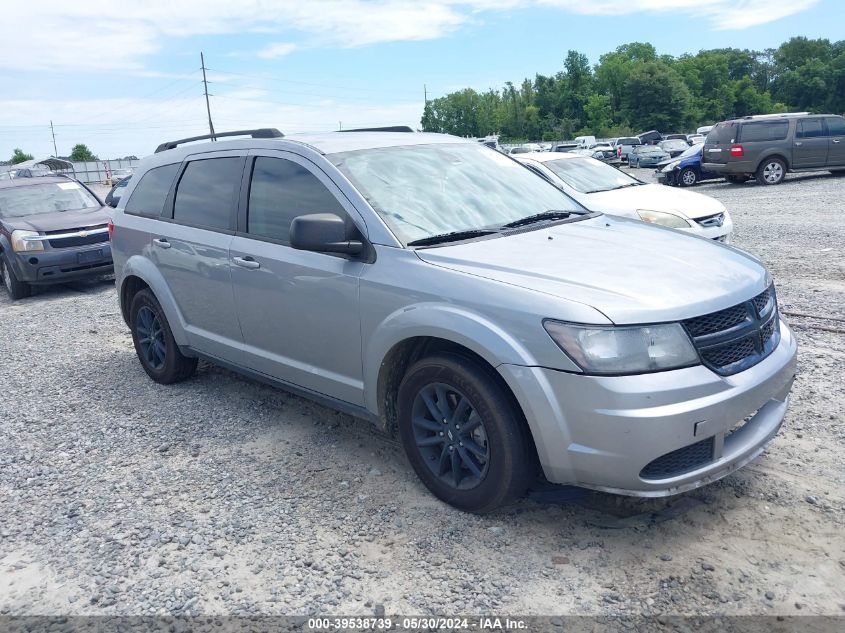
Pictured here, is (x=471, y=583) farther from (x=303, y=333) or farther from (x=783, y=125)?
(x=783, y=125)

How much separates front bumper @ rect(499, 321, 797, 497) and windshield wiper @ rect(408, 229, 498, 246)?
0.92m

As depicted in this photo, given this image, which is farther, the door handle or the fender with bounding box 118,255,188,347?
the fender with bounding box 118,255,188,347

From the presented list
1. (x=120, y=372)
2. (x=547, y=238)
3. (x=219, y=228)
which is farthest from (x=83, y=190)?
(x=547, y=238)

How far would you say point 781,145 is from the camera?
1930cm

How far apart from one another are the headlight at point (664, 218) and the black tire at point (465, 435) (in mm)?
5768

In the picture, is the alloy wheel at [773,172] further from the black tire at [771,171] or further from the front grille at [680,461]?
the front grille at [680,461]

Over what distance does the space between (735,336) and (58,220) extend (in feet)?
33.9

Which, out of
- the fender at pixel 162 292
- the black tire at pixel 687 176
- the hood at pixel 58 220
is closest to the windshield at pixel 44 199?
the hood at pixel 58 220

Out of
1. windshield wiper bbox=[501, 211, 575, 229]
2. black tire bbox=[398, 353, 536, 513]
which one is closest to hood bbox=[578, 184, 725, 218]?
windshield wiper bbox=[501, 211, 575, 229]

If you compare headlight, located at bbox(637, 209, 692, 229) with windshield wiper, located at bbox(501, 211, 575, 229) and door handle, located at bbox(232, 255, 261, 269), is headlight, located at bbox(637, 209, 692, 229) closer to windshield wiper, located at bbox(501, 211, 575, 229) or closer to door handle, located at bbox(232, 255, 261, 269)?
windshield wiper, located at bbox(501, 211, 575, 229)

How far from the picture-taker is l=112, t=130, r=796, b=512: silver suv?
2998 mm

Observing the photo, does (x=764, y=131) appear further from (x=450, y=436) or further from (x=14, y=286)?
(x=450, y=436)

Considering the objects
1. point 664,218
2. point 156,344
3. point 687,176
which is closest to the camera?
point 156,344

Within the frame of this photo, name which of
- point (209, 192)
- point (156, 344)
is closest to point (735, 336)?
point (209, 192)
